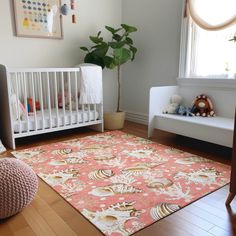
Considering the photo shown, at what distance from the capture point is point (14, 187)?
1326 mm

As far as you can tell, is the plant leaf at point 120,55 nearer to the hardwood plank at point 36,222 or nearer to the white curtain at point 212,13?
the white curtain at point 212,13

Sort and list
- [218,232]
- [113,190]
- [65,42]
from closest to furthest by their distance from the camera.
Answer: [218,232] < [113,190] < [65,42]

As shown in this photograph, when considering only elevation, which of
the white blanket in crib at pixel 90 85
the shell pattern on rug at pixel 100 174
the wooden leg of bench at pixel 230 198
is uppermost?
the white blanket in crib at pixel 90 85

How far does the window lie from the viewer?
257 cm

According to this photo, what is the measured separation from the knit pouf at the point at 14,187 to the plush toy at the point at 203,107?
2022mm

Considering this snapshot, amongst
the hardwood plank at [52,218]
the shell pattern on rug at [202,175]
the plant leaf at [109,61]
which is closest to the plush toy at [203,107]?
the shell pattern on rug at [202,175]

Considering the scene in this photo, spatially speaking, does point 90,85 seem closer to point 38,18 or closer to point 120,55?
point 120,55

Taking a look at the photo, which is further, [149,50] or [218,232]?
[149,50]

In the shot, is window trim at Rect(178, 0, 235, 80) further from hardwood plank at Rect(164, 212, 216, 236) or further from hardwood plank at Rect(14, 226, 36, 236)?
hardwood plank at Rect(14, 226, 36, 236)

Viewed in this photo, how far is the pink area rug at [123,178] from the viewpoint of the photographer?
1418 millimetres

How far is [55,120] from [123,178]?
4.23 ft

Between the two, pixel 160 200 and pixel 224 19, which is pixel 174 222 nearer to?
pixel 160 200

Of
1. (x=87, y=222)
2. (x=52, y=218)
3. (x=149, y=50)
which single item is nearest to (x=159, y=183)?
(x=87, y=222)

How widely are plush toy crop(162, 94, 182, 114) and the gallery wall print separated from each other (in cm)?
178
